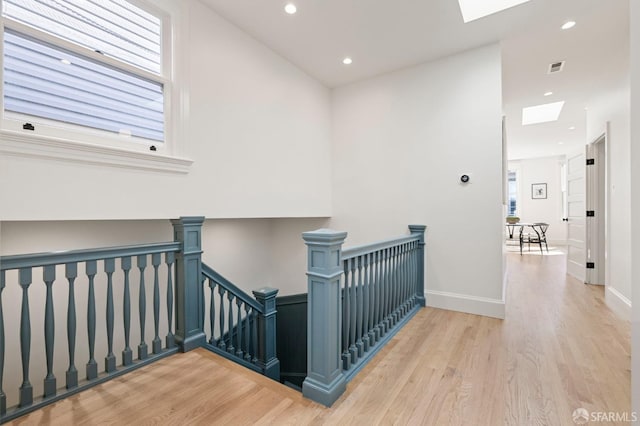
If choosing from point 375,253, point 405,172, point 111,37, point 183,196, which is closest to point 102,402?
point 183,196

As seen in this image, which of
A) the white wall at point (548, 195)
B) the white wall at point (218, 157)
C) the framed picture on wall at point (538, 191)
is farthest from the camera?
the framed picture on wall at point (538, 191)

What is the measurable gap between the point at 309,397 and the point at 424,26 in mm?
3419

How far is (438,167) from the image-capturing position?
3568 millimetres

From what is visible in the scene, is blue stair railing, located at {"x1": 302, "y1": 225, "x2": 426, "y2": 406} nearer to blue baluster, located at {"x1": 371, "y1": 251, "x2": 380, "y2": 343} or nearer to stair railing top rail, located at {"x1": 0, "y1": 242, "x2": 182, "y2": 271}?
blue baluster, located at {"x1": 371, "y1": 251, "x2": 380, "y2": 343}

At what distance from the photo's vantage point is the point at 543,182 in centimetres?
951

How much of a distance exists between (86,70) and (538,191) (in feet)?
37.8

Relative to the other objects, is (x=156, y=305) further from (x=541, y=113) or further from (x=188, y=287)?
(x=541, y=113)

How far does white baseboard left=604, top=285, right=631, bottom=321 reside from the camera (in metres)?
3.09

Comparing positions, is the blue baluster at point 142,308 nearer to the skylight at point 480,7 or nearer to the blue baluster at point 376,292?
the blue baluster at point 376,292

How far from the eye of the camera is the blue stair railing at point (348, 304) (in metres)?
1.76

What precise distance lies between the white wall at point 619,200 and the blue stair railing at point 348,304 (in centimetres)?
222

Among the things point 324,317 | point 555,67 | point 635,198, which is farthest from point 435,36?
point 324,317

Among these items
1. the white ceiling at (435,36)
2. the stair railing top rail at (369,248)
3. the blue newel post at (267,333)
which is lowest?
the blue newel post at (267,333)

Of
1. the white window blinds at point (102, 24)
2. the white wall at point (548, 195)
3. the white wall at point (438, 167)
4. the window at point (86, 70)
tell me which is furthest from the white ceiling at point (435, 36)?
the white wall at point (548, 195)
